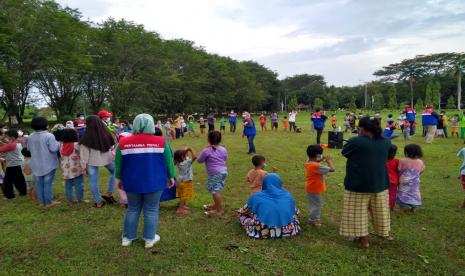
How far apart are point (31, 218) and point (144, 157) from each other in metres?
3.14

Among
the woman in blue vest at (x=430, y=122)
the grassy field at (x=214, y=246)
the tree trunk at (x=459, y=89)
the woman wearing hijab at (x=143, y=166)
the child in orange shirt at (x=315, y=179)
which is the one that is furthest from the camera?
the tree trunk at (x=459, y=89)

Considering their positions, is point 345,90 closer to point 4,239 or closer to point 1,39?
point 1,39

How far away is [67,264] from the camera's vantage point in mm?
3898

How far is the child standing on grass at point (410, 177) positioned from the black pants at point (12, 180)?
302 inches

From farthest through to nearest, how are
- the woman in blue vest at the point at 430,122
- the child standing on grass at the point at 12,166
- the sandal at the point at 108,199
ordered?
the woman in blue vest at the point at 430,122 → the child standing on grass at the point at 12,166 → the sandal at the point at 108,199

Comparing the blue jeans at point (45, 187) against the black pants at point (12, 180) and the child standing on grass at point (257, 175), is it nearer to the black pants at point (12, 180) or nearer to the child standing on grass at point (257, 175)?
the black pants at point (12, 180)

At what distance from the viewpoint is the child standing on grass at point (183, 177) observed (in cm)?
557

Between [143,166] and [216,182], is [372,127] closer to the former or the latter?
[216,182]

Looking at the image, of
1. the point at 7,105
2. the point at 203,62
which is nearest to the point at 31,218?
the point at 7,105

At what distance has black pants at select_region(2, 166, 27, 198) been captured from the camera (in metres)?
6.76

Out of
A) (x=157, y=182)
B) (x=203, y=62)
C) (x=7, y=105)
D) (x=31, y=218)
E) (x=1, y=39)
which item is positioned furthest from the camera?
(x=203, y=62)

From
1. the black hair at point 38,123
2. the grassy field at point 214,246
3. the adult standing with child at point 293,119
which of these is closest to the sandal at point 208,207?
the grassy field at point 214,246

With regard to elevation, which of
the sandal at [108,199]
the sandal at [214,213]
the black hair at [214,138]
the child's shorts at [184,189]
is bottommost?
the sandal at [214,213]

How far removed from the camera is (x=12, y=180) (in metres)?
6.86
